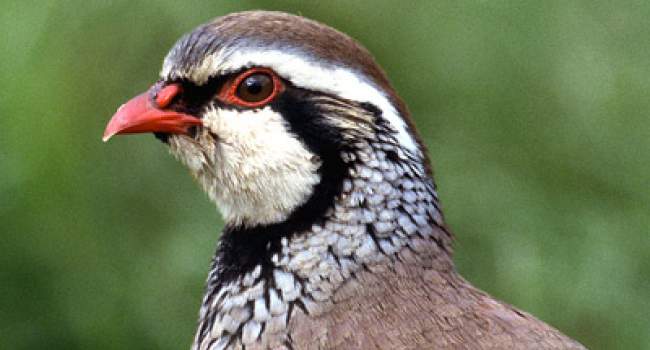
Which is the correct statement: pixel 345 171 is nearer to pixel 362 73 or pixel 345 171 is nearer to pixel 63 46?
pixel 362 73

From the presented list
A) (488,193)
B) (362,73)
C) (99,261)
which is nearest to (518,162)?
(488,193)

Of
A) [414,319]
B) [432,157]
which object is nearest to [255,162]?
[414,319]

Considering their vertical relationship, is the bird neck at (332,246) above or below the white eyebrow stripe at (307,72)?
below

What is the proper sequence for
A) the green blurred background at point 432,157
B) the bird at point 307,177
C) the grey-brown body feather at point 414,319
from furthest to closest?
the green blurred background at point 432,157 → the bird at point 307,177 → the grey-brown body feather at point 414,319

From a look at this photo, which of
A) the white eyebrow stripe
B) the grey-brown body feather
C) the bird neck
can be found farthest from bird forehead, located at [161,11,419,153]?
the grey-brown body feather

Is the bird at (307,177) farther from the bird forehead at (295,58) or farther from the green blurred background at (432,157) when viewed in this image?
the green blurred background at (432,157)

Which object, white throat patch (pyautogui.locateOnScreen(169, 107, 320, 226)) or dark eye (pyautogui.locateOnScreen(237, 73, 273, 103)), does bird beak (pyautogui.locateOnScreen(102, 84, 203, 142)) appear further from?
dark eye (pyautogui.locateOnScreen(237, 73, 273, 103))

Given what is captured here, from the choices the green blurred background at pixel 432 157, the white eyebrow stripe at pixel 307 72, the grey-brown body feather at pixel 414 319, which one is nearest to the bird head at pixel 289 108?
the white eyebrow stripe at pixel 307 72

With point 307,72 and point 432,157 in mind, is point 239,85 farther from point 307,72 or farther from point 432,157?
point 432,157
